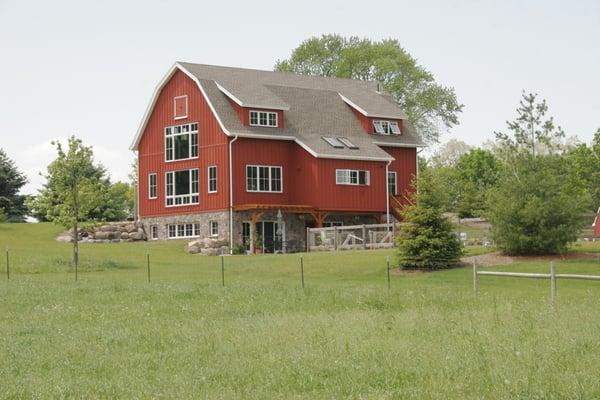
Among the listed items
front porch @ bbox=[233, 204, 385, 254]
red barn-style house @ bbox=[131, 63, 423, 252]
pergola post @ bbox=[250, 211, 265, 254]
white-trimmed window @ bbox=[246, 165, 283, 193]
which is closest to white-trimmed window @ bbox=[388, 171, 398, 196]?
red barn-style house @ bbox=[131, 63, 423, 252]

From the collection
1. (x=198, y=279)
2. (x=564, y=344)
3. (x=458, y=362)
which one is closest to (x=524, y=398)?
(x=458, y=362)

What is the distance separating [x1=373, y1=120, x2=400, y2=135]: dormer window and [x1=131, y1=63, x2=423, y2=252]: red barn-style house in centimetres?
75

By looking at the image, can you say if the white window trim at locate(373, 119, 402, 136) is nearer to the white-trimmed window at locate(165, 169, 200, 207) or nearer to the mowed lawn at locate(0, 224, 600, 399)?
the white-trimmed window at locate(165, 169, 200, 207)

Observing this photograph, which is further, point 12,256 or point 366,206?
point 366,206

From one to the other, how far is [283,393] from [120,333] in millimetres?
7469

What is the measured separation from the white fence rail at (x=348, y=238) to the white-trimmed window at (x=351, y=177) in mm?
3684

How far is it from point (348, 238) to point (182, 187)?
455 inches

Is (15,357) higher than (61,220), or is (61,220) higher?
(61,220)

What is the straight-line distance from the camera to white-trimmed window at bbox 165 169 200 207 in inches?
2381

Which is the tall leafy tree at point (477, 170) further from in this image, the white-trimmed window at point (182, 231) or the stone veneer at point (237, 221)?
the white-trimmed window at point (182, 231)

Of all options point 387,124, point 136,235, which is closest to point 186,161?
point 136,235

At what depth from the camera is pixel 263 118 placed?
60.3 meters

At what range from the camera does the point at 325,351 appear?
Result: 57.4ft

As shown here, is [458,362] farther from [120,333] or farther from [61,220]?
[61,220]
